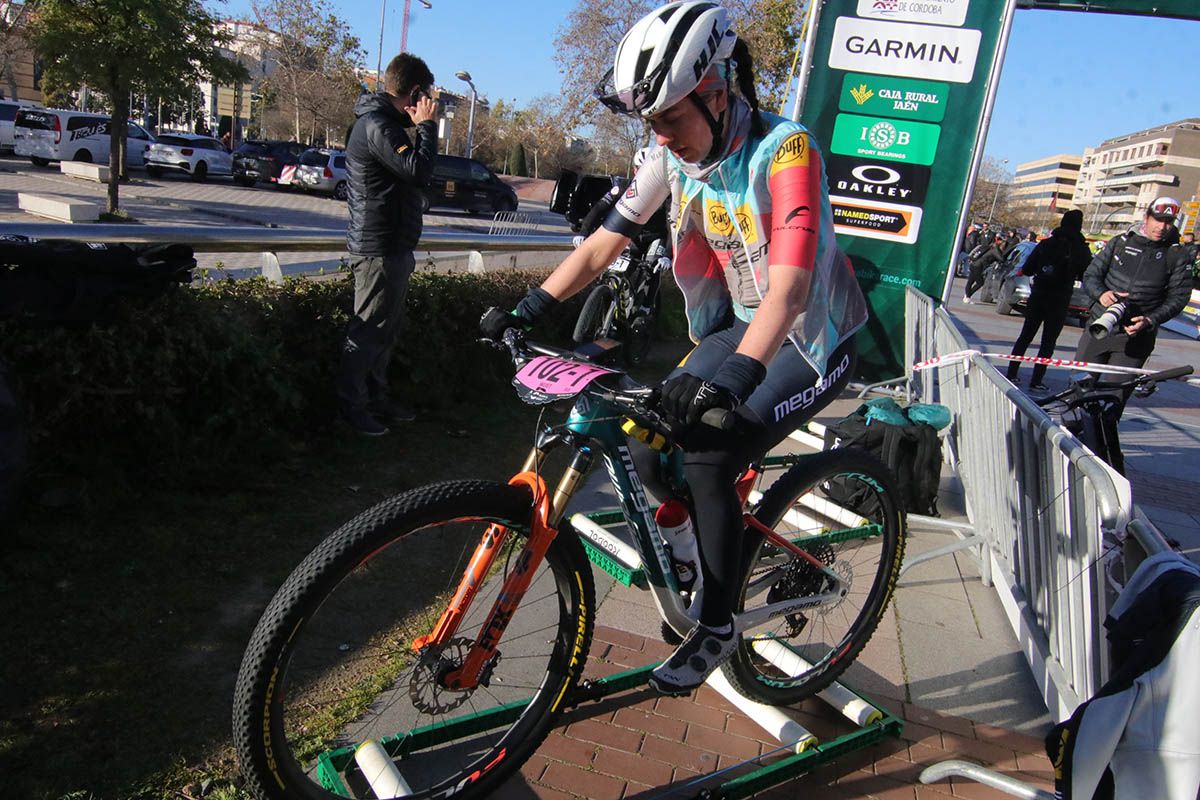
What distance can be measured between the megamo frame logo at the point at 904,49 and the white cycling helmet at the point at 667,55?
6.56 meters

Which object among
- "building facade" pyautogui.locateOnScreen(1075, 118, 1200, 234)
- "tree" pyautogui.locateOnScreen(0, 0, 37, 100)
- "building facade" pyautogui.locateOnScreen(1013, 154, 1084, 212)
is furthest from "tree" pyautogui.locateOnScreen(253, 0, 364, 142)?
"building facade" pyautogui.locateOnScreen(1013, 154, 1084, 212)

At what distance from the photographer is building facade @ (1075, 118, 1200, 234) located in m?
105

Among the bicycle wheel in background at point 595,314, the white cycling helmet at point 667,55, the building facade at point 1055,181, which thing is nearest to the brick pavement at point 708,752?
the white cycling helmet at point 667,55

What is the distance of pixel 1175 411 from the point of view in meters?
10.2

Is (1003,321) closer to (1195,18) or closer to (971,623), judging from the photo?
(1195,18)

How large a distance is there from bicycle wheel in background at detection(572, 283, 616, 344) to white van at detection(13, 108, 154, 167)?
84.9 ft

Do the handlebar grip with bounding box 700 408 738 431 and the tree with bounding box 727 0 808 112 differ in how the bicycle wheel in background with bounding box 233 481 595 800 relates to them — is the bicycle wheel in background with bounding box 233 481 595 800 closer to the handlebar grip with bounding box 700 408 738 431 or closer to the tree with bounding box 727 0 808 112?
the handlebar grip with bounding box 700 408 738 431

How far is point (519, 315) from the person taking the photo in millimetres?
2742

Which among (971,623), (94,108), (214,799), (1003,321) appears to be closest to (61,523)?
(214,799)

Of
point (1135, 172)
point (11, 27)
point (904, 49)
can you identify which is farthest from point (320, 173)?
point (1135, 172)

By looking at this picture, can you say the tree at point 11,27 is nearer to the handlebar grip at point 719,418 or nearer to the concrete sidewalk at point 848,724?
the concrete sidewalk at point 848,724

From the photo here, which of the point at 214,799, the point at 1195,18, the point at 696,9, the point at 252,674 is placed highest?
the point at 1195,18

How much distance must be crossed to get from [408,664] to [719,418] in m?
1.25

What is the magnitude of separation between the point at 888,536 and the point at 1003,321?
15696mm
